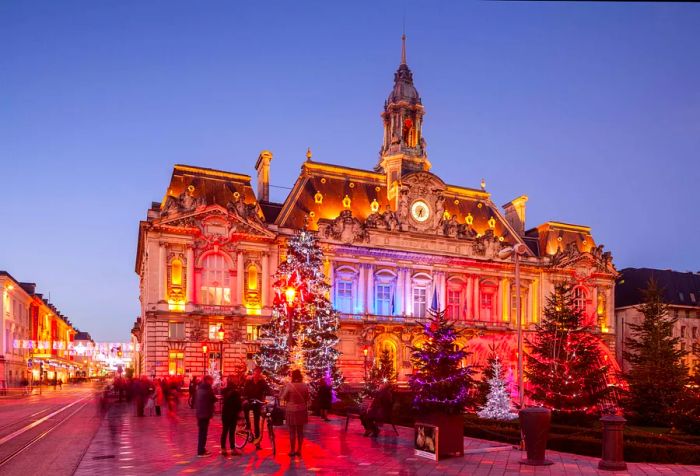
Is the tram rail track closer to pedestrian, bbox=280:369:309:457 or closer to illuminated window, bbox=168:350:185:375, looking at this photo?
pedestrian, bbox=280:369:309:457

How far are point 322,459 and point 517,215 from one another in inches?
2453

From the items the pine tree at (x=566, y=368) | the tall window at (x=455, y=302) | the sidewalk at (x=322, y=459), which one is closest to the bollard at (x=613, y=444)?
the sidewalk at (x=322, y=459)

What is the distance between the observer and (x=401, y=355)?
2378 inches

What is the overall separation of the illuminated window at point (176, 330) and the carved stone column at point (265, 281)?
6.70m

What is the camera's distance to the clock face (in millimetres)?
62969

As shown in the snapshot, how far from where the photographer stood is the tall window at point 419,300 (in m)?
62.6

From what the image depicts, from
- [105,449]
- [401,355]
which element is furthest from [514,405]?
[401,355]

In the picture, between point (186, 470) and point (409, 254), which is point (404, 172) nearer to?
point (409, 254)

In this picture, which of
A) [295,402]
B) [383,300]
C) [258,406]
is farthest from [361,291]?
[295,402]

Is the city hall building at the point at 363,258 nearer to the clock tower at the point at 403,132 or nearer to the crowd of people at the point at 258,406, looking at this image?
the clock tower at the point at 403,132

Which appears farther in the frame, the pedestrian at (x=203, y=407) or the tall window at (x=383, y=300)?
the tall window at (x=383, y=300)

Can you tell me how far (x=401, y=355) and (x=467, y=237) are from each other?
12.9 m

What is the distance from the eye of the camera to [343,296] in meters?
59.5

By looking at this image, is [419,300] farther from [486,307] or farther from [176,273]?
[176,273]
